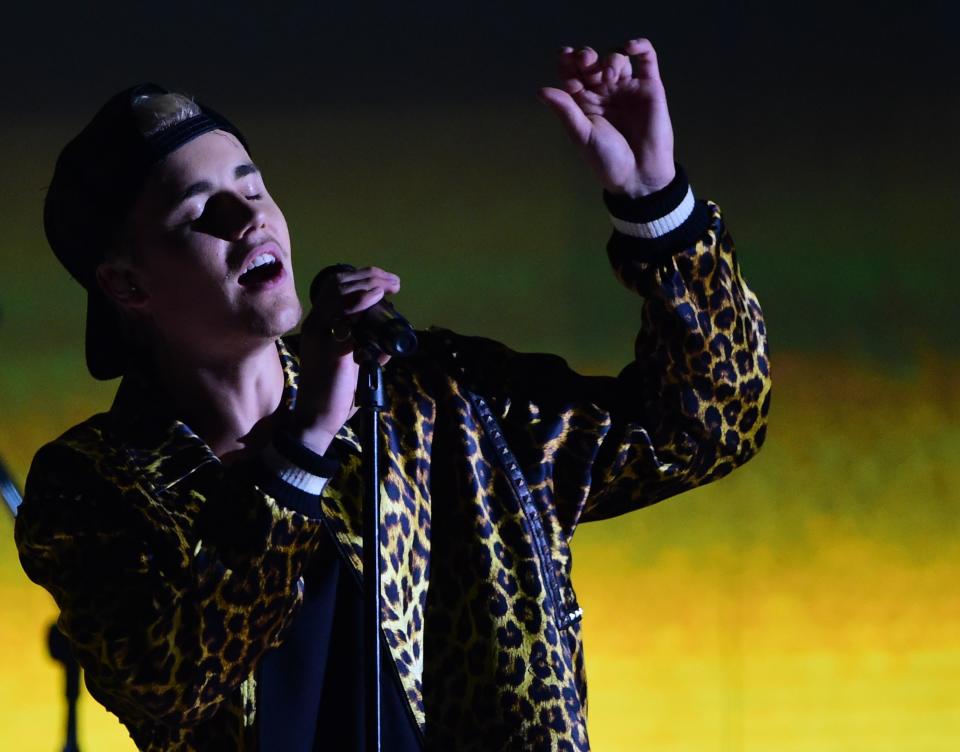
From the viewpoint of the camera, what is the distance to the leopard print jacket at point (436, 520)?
1.47 meters

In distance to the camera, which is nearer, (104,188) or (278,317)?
(278,317)

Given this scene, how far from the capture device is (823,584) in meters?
2.86

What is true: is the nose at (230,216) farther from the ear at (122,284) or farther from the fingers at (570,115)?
the fingers at (570,115)

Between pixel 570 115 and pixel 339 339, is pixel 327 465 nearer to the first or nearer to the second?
pixel 339 339

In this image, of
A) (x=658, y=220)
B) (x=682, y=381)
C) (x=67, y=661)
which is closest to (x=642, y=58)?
(x=658, y=220)

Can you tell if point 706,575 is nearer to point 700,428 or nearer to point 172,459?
point 700,428

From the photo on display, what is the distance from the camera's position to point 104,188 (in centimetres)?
170

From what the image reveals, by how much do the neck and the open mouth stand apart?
0.09 meters

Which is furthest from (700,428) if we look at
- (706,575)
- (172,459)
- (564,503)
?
(706,575)

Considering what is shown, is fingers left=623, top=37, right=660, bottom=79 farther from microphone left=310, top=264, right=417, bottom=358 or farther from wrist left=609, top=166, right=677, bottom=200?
microphone left=310, top=264, right=417, bottom=358

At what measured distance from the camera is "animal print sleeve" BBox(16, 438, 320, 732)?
1455 mm

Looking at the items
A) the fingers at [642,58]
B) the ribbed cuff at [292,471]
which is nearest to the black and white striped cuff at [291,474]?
the ribbed cuff at [292,471]

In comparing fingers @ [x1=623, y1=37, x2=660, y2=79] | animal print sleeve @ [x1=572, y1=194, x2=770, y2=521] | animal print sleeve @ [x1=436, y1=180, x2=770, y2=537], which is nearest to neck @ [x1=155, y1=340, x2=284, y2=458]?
animal print sleeve @ [x1=436, y1=180, x2=770, y2=537]

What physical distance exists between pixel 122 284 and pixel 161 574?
380 mm
